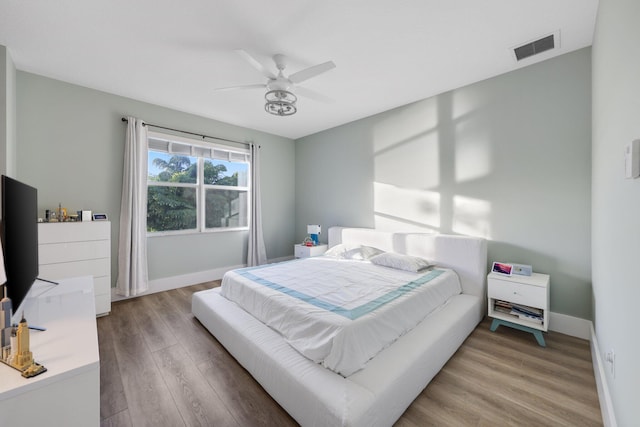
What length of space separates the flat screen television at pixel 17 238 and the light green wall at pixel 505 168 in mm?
3643

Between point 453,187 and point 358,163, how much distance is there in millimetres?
1620

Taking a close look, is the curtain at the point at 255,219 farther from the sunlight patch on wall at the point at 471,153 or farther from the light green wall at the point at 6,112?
the sunlight patch on wall at the point at 471,153

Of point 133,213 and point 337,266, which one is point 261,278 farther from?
point 133,213

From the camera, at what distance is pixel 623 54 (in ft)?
3.87

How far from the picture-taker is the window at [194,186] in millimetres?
3756

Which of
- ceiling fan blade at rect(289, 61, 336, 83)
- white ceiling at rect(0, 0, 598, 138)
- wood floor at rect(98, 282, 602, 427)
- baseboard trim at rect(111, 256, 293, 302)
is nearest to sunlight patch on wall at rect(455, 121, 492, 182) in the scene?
white ceiling at rect(0, 0, 598, 138)

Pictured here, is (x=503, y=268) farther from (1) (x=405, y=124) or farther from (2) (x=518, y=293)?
(1) (x=405, y=124)

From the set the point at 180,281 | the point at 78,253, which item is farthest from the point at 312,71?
the point at 180,281

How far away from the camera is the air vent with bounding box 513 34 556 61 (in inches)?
87.3

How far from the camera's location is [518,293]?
233 cm

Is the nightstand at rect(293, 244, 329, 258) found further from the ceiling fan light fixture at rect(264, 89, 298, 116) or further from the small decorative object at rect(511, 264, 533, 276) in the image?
the small decorative object at rect(511, 264, 533, 276)

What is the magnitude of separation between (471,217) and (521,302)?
3.42 feet

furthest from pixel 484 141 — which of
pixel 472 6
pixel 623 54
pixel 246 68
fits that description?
pixel 246 68

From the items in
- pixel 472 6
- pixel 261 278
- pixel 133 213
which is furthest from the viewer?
pixel 133 213
